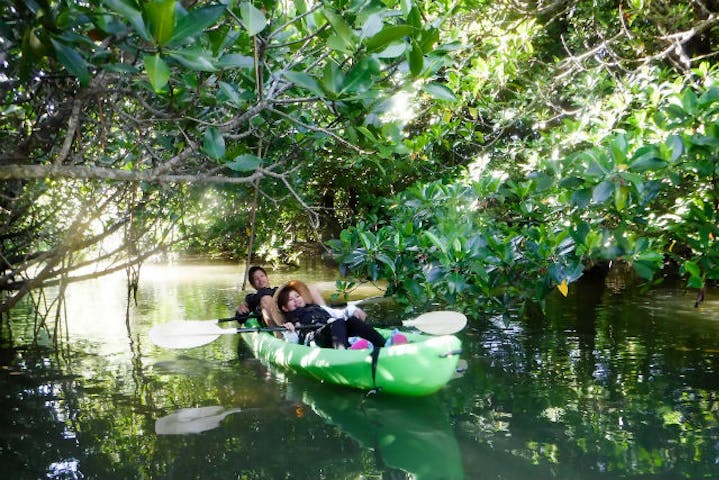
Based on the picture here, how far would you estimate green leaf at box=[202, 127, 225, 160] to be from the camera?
255 cm

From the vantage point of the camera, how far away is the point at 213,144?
101 inches

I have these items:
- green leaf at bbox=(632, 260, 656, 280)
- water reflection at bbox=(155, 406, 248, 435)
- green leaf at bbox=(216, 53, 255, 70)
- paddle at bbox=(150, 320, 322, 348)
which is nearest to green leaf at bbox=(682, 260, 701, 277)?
green leaf at bbox=(632, 260, 656, 280)

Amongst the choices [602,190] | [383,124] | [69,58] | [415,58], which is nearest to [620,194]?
[602,190]

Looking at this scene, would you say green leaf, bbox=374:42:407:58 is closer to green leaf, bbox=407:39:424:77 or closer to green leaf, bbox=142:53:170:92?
green leaf, bbox=407:39:424:77

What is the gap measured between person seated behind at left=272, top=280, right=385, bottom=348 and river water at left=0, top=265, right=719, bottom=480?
48 centimetres

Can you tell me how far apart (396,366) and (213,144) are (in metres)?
2.86

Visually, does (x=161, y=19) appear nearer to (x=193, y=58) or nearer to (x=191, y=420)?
(x=193, y=58)

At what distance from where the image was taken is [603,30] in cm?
710

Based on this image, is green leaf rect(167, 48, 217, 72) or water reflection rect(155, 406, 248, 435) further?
water reflection rect(155, 406, 248, 435)

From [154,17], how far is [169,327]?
4.67 metres

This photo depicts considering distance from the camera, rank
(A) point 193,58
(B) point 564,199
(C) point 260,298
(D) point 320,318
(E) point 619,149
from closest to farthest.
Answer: (A) point 193,58 < (E) point 619,149 < (B) point 564,199 < (D) point 320,318 < (C) point 260,298

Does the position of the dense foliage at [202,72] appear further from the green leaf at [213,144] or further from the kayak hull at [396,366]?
the kayak hull at [396,366]

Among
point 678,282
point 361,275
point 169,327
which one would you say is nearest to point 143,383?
point 169,327

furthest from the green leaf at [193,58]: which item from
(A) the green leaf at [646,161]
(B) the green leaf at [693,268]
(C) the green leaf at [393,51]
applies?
(B) the green leaf at [693,268]
